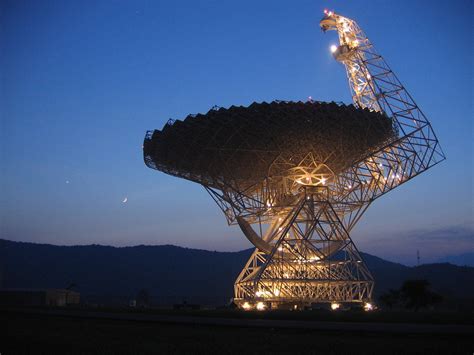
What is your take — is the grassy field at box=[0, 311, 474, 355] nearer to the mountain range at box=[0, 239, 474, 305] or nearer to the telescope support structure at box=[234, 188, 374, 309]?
the telescope support structure at box=[234, 188, 374, 309]

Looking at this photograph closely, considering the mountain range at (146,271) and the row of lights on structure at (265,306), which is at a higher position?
the mountain range at (146,271)

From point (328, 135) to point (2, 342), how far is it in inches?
1023

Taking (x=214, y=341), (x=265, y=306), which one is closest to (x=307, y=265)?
(x=265, y=306)

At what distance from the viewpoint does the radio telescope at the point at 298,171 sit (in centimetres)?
3659

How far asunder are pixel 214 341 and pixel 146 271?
130 meters

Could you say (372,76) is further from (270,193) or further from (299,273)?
(299,273)

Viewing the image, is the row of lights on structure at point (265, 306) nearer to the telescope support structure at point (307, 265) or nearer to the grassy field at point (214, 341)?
the telescope support structure at point (307, 265)

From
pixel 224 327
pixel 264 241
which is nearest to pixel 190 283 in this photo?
pixel 264 241

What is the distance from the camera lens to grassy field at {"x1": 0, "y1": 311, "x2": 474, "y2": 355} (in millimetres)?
14477

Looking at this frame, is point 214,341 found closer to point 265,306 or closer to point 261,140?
point 261,140

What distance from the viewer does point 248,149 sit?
1484 inches

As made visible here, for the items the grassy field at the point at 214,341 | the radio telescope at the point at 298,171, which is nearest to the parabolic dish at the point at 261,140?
the radio telescope at the point at 298,171

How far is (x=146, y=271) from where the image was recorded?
143750 millimetres

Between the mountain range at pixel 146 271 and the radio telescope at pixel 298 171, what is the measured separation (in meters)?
72.8
